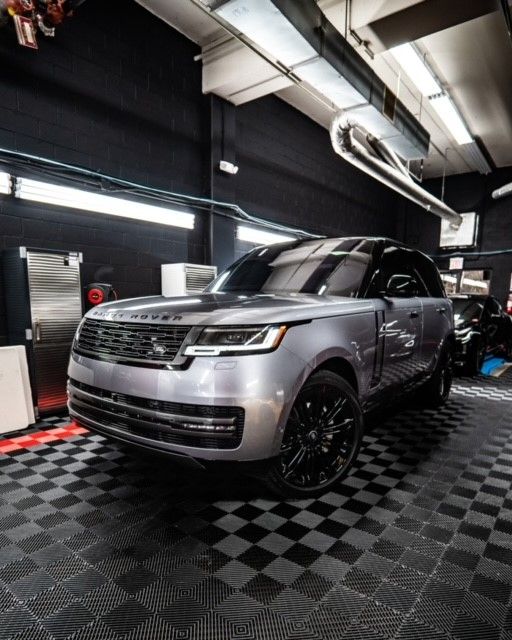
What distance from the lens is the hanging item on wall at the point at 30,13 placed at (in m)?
3.31

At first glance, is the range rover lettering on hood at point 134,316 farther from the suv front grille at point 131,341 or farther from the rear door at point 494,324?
the rear door at point 494,324

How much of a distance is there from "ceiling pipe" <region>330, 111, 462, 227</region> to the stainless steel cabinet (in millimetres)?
4125

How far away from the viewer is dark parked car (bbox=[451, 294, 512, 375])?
19.6 ft

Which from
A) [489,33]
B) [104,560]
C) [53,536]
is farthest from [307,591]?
[489,33]

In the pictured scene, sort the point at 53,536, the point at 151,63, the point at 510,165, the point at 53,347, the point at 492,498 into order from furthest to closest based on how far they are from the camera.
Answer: the point at 510,165 < the point at 151,63 < the point at 53,347 < the point at 492,498 < the point at 53,536

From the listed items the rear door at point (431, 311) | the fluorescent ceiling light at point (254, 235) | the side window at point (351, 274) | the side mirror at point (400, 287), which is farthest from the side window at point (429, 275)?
Answer: the fluorescent ceiling light at point (254, 235)

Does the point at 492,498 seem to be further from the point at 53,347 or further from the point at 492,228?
the point at 492,228

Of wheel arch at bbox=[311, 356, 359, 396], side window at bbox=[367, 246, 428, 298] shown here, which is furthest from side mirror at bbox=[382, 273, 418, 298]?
wheel arch at bbox=[311, 356, 359, 396]

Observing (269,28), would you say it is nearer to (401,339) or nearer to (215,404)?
(401,339)

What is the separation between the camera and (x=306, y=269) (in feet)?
9.44

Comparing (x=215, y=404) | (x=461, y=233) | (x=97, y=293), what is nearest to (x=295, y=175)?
(x=97, y=293)

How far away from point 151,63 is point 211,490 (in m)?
5.51

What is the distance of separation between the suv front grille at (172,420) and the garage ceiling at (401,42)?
4808 millimetres

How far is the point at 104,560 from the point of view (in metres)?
1.72
